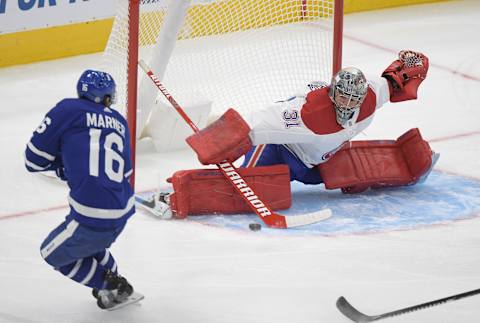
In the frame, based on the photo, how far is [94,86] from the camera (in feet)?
12.6

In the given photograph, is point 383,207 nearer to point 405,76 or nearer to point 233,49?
point 405,76

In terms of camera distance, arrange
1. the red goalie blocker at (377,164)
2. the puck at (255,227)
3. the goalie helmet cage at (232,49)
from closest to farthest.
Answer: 1. the puck at (255,227)
2. the red goalie blocker at (377,164)
3. the goalie helmet cage at (232,49)

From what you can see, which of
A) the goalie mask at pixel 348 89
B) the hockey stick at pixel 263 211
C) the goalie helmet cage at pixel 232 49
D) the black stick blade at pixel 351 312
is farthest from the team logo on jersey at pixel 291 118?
the black stick blade at pixel 351 312

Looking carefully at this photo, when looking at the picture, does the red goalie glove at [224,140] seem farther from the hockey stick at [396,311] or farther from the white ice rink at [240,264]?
the hockey stick at [396,311]

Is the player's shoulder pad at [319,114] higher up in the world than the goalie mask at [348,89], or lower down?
lower down

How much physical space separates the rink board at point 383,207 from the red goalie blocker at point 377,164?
0.07 meters

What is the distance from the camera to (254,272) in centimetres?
445

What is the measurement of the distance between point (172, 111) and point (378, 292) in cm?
198

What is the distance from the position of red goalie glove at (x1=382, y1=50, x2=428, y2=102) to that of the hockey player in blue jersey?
181 cm

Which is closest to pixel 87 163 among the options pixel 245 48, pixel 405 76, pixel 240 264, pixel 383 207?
pixel 240 264

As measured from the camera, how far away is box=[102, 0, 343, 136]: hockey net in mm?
5641

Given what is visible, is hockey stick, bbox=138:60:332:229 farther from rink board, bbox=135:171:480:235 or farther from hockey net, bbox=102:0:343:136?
hockey net, bbox=102:0:343:136

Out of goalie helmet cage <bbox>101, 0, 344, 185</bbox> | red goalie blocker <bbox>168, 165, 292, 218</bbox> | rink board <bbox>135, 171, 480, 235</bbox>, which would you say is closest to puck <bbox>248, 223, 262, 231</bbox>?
rink board <bbox>135, 171, 480, 235</bbox>

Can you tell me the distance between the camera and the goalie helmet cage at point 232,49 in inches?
221
